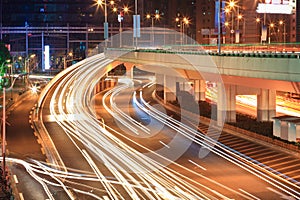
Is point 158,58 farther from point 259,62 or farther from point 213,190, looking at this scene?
Result: point 213,190

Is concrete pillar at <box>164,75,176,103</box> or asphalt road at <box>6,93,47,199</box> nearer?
asphalt road at <box>6,93,47,199</box>

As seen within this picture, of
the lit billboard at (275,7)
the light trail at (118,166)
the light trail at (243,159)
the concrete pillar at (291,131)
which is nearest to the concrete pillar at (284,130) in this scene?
the concrete pillar at (291,131)

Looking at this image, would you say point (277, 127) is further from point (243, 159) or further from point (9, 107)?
point (9, 107)

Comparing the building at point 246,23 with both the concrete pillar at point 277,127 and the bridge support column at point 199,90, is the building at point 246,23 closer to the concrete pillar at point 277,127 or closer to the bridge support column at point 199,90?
the bridge support column at point 199,90

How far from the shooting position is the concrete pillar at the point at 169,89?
239ft

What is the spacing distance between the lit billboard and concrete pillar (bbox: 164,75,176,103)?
16893 millimetres

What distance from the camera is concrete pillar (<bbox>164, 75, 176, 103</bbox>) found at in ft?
239

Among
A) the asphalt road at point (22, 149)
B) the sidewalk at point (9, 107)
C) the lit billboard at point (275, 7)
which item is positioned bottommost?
the asphalt road at point (22, 149)

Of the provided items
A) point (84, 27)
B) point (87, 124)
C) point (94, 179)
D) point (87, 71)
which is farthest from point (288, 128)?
point (84, 27)

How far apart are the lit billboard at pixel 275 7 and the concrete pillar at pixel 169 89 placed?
55.4 feet

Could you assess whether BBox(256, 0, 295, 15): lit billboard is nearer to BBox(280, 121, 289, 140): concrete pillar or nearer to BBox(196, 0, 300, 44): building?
BBox(196, 0, 300, 44): building

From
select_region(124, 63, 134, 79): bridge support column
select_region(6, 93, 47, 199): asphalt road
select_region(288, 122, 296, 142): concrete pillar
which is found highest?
select_region(124, 63, 134, 79): bridge support column

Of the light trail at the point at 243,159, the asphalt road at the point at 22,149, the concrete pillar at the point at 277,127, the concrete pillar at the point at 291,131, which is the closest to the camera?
the asphalt road at the point at 22,149

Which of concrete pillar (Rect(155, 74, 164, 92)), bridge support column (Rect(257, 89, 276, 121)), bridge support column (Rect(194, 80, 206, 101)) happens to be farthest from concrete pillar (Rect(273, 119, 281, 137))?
concrete pillar (Rect(155, 74, 164, 92))
